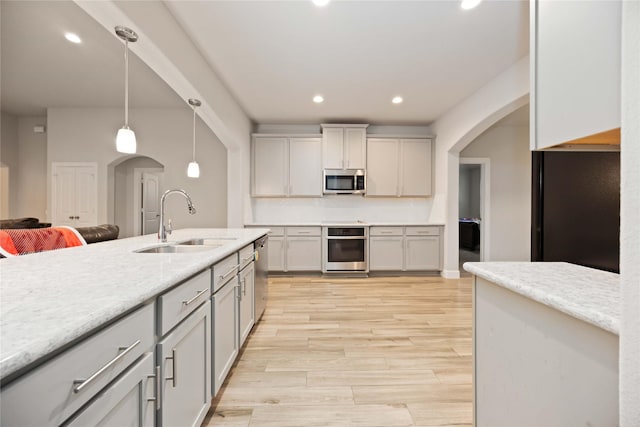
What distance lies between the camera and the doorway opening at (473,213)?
555 cm

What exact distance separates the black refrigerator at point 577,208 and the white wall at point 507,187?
15.0 feet

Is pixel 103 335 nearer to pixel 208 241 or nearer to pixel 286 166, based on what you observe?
pixel 208 241

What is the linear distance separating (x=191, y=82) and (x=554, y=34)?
2845 millimetres

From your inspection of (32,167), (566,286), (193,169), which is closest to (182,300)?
(566,286)

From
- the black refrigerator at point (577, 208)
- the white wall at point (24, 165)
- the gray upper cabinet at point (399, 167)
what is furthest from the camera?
the white wall at point (24, 165)

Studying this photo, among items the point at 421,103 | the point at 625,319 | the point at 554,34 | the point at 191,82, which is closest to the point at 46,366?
the point at 625,319

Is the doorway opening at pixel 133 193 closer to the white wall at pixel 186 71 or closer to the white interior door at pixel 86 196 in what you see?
the white interior door at pixel 86 196

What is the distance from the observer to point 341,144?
5277 millimetres

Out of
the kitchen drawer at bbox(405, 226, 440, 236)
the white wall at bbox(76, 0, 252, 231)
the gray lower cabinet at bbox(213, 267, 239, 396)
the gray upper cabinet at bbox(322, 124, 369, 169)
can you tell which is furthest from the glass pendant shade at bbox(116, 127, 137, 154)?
the kitchen drawer at bbox(405, 226, 440, 236)

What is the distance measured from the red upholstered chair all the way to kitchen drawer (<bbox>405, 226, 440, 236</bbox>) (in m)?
4.37

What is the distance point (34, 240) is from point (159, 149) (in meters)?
3.33

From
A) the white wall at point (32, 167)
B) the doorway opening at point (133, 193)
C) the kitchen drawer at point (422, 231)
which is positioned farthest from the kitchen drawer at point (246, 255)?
the white wall at point (32, 167)

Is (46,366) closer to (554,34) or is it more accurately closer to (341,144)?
(554,34)

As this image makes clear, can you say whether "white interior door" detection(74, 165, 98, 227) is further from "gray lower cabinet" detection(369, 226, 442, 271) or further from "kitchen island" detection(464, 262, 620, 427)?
"kitchen island" detection(464, 262, 620, 427)
